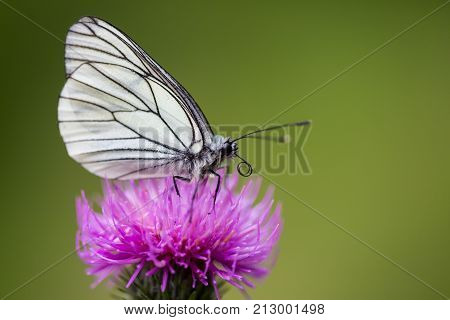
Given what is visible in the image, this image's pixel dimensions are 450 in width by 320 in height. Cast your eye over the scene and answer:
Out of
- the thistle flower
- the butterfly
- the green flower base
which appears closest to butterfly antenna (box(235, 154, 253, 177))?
the butterfly

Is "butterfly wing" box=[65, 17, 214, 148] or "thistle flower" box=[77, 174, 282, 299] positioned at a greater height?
"butterfly wing" box=[65, 17, 214, 148]

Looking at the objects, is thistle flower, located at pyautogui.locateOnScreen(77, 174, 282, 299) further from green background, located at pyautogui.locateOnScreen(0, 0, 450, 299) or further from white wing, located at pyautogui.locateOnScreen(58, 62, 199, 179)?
green background, located at pyautogui.locateOnScreen(0, 0, 450, 299)

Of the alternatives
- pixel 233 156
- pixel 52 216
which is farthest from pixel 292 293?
pixel 52 216

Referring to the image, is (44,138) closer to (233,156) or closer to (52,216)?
(52,216)

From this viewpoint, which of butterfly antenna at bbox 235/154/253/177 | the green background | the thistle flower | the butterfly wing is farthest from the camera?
the green background

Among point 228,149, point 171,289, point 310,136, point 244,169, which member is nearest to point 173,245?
point 171,289
